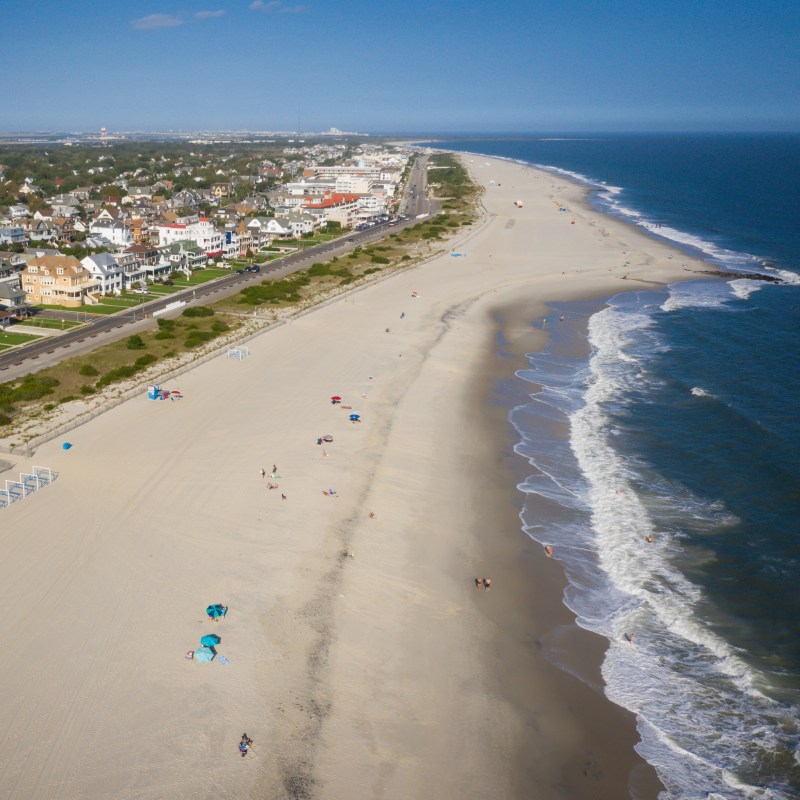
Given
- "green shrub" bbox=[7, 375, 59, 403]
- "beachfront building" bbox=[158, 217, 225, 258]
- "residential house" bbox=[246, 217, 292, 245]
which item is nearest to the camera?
"green shrub" bbox=[7, 375, 59, 403]

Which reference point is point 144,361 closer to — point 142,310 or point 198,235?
point 142,310

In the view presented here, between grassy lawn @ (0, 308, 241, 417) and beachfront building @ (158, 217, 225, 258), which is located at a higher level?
beachfront building @ (158, 217, 225, 258)

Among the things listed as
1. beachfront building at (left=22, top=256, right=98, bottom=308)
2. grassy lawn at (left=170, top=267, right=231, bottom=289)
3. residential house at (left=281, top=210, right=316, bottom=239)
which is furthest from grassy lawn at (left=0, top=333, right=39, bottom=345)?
residential house at (left=281, top=210, right=316, bottom=239)

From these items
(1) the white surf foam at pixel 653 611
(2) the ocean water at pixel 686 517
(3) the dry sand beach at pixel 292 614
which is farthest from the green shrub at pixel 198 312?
(1) the white surf foam at pixel 653 611

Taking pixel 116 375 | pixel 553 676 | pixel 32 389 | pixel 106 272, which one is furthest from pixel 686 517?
pixel 106 272

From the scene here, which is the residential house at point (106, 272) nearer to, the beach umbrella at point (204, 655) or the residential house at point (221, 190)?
the beach umbrella at point (204, 655)

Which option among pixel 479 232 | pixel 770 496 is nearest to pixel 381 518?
pixel 770 496

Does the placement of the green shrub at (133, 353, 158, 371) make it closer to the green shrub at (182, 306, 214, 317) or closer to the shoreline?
the green shrub at (182, 306, 214, 317)
